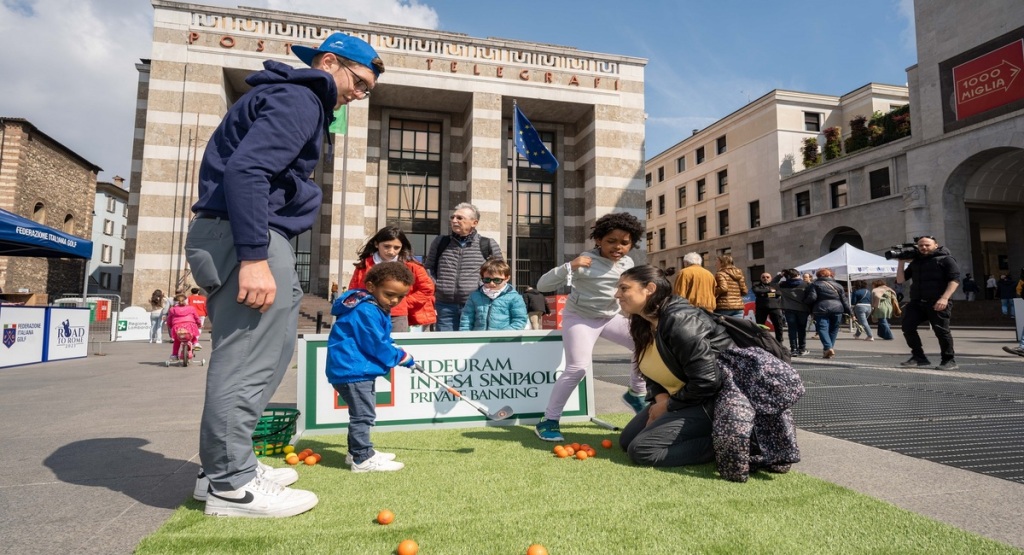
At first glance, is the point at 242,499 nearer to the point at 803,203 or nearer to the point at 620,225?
the point at 620,225

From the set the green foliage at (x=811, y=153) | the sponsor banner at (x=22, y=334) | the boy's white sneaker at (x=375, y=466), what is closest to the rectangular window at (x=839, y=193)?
the green foliage at (x=811, y=153)

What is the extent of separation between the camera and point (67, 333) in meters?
11.2

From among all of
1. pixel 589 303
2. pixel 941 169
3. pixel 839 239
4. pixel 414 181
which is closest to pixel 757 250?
pixel 839 239

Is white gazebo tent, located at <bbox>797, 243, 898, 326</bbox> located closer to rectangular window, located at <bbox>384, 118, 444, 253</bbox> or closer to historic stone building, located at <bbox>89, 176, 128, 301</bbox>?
rectangular window, located at <bbox>384, 118, 444, 253</bbox>

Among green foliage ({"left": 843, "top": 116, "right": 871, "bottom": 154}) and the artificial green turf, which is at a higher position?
green foliage ({"left": 843, "top": 116, "right": 871, "bottom": 154})

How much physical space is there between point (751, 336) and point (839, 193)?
33731 mm

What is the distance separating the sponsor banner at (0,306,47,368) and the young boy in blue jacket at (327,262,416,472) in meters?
9.72

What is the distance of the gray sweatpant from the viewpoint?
90.4 inches

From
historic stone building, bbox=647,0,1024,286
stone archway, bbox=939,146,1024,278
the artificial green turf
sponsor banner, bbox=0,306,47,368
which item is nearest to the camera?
the artificial green turf

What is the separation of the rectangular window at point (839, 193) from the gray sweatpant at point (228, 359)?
1381 inches

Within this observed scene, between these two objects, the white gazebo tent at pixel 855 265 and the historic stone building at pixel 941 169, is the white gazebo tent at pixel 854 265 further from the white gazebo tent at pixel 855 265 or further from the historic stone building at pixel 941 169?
the historic stone building at pixel 941 169

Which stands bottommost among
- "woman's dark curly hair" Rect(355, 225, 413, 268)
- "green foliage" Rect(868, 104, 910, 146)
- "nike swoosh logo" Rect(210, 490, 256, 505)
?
"nike swoosh logo" Rect(210, 490, 256, 505)

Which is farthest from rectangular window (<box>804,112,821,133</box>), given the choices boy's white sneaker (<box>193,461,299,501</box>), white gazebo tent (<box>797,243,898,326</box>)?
boy's white sneaker (<box>193,461,299,501</box>)

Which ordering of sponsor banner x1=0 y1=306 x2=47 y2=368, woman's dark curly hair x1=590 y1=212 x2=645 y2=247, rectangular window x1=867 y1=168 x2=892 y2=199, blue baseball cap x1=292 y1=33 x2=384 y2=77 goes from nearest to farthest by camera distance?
blue baseball cap x1=292 y1=33 x2=384 y2=77, woman's dark curly hair x1=590 y1=212 x2=645 y2=247, sponsor banner x1=0 y1=306 x2=47 y2=368, rectangular window x1=867 y1=168 x2=892 y2=199
